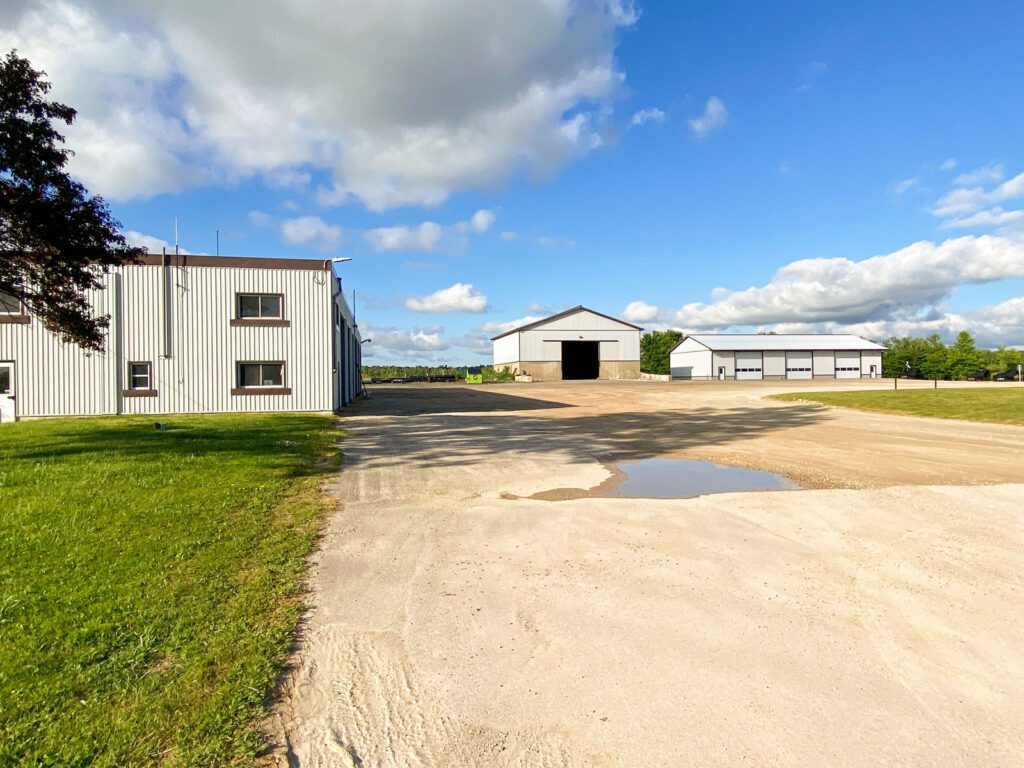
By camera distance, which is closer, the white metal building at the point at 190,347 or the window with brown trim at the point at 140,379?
the white metal building at the point at 190,347

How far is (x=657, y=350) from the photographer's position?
9588 centimetres

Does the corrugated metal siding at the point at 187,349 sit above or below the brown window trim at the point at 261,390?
above

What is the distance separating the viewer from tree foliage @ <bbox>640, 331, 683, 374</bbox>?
91688 mm

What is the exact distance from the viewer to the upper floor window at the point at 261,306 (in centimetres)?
Answer: 2314

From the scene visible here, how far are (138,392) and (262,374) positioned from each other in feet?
15.3

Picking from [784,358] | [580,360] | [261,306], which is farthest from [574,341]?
[261,306]

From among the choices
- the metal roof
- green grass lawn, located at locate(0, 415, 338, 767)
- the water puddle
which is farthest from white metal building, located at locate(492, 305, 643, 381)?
green grass lawn, located at locate(0, 415, 338, 767)

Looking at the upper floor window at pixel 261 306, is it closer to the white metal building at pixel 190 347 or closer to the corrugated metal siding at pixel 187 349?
the white metal building at pixel 190 347

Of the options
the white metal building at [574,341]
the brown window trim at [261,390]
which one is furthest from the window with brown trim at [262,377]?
the white metal building at [574,341]

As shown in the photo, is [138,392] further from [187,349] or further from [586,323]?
[586,323]

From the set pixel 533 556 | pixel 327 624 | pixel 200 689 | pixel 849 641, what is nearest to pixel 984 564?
pixel 849 641

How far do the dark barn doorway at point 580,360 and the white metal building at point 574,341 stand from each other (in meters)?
1.98

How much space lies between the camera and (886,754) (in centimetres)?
280

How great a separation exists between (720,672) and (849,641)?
1152 millimetres
